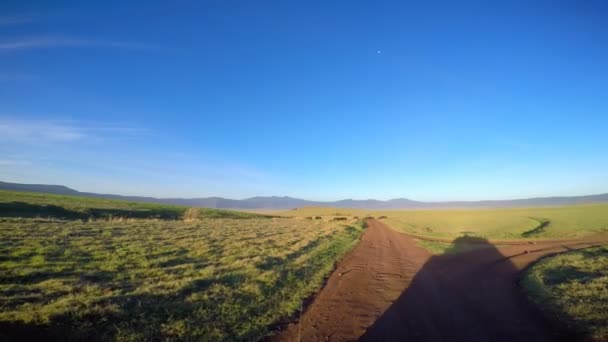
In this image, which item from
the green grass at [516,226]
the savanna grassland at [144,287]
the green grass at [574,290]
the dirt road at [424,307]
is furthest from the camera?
the green grass at [516,226]

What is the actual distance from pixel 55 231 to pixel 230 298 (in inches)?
715

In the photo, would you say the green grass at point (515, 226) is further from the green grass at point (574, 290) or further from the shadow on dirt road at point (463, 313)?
the shadow on dirt road at point (463, 313)

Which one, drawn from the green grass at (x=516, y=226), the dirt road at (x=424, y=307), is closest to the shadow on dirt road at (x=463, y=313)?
the dirt road at (x=424, y=307)

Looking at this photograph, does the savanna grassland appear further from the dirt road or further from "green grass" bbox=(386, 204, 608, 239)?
"green grass" bbox=(386, 204, 608, 239)

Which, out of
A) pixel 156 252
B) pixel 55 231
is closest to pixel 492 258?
pixel 156 252

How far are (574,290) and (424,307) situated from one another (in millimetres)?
5860

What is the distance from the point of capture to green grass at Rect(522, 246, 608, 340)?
7609mm

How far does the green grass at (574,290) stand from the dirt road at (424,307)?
0.55m

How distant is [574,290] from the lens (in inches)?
402

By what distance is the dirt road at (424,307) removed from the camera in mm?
7117

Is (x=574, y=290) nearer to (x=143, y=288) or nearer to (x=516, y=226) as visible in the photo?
(x=143, y=288)

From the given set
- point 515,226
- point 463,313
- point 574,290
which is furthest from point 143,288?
point 515,226

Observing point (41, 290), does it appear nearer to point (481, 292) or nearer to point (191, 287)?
point (191, 287)

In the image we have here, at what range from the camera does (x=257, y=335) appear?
7113 mm
